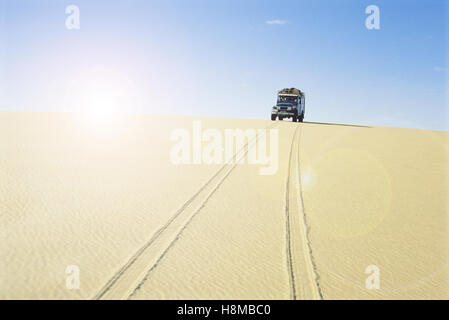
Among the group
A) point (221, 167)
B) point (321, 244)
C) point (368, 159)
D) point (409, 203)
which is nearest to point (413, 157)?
point (368, 159)

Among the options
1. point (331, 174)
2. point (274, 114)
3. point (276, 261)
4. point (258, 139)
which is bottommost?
point (276, 261)

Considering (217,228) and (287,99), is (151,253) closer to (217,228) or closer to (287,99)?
(217,228)

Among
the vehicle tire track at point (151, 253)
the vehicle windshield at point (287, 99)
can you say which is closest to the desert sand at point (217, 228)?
the vehicle tire track at point (151, 253)

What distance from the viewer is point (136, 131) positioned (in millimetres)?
21672

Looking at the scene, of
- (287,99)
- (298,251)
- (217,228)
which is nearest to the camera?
→ (298,251)

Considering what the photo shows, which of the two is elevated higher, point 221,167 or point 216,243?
point 221,167

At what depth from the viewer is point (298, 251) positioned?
6449 mm

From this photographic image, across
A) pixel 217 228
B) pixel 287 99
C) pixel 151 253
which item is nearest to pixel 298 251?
pixel 217 228

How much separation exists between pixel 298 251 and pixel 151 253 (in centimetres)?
286

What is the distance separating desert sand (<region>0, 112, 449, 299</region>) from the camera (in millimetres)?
5348

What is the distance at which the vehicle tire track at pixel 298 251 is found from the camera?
5.20 meters

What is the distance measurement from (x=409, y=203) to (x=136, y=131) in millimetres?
16815

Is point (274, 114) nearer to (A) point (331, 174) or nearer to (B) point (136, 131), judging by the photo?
(B) point (136, 131)

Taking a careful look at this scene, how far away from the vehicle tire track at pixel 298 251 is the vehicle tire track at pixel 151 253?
2.32 meters
